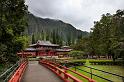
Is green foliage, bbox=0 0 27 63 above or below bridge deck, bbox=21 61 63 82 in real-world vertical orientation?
above

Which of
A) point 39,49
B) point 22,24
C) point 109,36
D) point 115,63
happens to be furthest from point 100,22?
point 22,24

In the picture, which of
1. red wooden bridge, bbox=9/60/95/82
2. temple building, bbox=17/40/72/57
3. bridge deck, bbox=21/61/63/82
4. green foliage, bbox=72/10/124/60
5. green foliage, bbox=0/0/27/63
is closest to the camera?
red wooden bridge, bbox=9/60/95/82

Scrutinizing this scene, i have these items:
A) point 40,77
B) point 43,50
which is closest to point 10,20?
point 40,77

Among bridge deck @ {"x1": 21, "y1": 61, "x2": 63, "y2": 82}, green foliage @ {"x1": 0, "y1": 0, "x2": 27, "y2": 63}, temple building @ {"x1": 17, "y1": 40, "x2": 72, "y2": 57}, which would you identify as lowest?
bridge deck @ {"x1": 21, "y1": 61, "x2": 63, "y2": 82}

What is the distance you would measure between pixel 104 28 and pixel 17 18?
5029cm

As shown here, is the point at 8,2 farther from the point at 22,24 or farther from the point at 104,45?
the point at 104,45

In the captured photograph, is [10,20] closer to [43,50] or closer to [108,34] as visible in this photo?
[108,34]

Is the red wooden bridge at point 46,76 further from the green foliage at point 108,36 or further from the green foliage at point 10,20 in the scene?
the green foliage at point 108,36

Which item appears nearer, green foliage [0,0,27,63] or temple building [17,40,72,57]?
green foliage [0,0,27,63]

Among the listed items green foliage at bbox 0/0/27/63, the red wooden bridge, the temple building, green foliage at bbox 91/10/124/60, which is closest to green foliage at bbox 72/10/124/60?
green foliage at bbox 91/10/124/60

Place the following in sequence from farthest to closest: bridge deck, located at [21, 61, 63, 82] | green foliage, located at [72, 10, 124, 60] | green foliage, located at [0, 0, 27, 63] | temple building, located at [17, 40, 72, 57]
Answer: temple building, located at [17, 40, 72, 57] < green foliage, located at [72, 10, 124, 60] < green foliage, located at [0, 0, 27, 63] < bridge deck, located at [21, 61, 63, 82]

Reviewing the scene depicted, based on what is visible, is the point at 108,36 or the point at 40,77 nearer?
the point at 40,77

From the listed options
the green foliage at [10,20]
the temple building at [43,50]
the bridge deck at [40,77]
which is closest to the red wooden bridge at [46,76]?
the bridge deck at [40,77]

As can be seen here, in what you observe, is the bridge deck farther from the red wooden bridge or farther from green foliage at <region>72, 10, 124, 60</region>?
green foliage at <region>72, 10, 124, 60</region>
